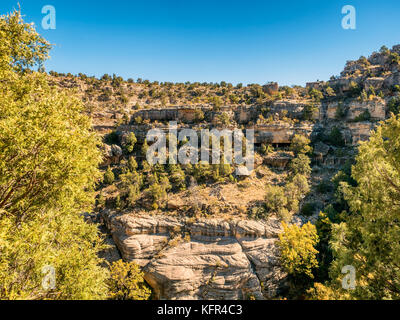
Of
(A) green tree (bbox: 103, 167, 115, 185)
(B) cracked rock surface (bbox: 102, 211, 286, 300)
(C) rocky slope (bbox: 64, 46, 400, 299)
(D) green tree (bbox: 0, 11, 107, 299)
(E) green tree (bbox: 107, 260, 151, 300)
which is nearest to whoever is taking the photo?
(D) green tree (bbox: 0, 11, 107, 299)

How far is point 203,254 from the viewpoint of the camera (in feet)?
62.3

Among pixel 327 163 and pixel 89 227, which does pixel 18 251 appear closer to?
pixel 89 227

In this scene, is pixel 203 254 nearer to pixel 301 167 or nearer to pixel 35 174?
pixel 35 174

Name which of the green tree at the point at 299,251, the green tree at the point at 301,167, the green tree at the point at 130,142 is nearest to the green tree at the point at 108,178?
the green tree at the point at 130,142

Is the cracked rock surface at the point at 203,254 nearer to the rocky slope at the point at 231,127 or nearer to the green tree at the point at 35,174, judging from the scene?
the rocky slope at the point at 231,127

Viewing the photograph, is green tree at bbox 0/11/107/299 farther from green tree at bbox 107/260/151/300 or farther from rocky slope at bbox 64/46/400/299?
green tree at bbox 107/260/151/300

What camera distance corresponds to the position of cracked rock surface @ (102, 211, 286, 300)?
17797mm

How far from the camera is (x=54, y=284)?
213 inches

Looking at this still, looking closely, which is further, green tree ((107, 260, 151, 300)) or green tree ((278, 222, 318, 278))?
green tree ((278, 222, 318, 278))

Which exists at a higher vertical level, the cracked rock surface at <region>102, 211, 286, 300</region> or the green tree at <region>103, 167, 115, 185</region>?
the green tree at <region>103, 167, 115, 185</region>

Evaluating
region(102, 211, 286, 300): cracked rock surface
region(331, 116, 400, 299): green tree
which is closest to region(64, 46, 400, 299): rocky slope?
region(102, 211, 286, 300): cracked rock surface

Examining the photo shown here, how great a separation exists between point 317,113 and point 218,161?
23.9 meters

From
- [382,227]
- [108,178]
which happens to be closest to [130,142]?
[108,178]
